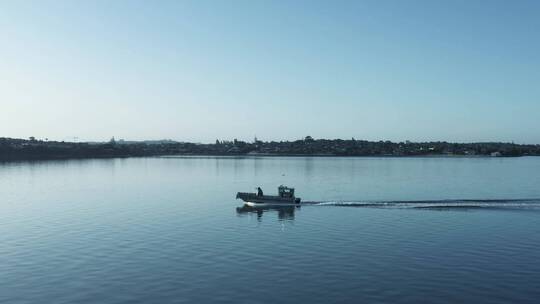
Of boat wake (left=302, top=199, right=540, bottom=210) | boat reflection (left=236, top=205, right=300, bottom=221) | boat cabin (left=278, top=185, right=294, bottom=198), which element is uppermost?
boat cabin (left=278, top=185, right=294, bottom=198)

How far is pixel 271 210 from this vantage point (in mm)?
74750

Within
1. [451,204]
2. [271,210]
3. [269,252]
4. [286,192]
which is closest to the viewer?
[269,252]

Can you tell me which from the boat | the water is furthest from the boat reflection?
the boat

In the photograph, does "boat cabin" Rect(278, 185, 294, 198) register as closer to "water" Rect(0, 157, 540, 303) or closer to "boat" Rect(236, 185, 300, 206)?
"boat" Rect(236, 185, 300, 206)

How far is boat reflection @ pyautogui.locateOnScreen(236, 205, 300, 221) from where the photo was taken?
2602 inches

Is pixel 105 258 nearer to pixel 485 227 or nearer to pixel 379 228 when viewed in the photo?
pixel 379 228

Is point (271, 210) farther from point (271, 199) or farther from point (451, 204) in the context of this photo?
point (451, 204)

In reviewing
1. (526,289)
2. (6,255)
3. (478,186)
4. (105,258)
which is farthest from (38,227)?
(478,186)

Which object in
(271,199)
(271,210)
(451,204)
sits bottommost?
(271,210)

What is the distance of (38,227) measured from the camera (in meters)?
54.7

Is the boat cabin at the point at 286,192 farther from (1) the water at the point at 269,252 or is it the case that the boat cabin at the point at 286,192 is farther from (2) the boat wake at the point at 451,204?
(1) the water at the point at 269,252

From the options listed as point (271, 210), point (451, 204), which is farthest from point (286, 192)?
point (451, 204)

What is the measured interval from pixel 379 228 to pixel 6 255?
113 feet

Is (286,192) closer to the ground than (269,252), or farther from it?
farther from it
